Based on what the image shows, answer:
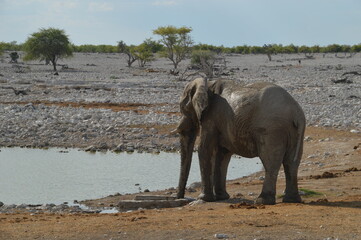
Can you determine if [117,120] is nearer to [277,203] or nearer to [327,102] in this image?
[327,102]

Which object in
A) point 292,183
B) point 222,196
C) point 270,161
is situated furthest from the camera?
point 222,196

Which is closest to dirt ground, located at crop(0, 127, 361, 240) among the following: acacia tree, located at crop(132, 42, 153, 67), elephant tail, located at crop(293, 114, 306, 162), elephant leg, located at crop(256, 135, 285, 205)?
elephant leg, located at crop(256, 135, 285, 205)

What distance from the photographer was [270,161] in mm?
11742

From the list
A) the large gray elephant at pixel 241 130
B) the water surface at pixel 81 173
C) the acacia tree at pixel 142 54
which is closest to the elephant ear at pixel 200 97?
the large gray elephant at pixel 241 130

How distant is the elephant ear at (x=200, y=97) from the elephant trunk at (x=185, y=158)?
0.87 metres

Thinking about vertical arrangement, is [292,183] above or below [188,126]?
below

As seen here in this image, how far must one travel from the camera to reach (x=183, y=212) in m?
11.1

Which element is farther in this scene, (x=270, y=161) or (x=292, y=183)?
(x=292, y=183)

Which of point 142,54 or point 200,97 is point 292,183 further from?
point 142,54

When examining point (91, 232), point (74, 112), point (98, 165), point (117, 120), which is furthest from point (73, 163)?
point (91, 232)

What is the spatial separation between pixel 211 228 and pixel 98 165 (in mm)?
11571

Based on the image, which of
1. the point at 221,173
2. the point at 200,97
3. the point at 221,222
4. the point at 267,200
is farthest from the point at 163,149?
the point at 221,222

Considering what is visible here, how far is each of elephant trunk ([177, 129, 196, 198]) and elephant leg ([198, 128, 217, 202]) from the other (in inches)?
23.7

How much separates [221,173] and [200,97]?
1.60 m
